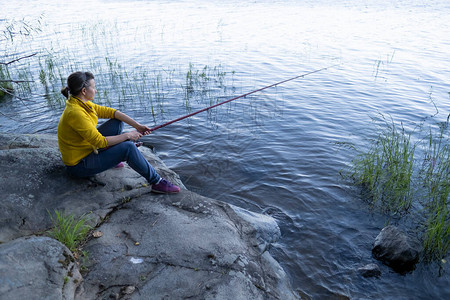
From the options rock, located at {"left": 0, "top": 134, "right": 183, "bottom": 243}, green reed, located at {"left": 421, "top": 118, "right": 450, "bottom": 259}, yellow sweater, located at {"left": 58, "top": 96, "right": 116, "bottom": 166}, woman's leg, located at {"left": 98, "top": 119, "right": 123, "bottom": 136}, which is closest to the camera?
rock, located at {"left": 0, "top": 134, "right": 183, "bottom": 243}

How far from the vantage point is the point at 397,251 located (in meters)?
4.36

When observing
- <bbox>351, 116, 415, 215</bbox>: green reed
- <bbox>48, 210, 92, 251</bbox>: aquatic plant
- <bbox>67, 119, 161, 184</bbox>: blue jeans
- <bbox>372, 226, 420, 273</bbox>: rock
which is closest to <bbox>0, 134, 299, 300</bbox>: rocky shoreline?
<bbox>48, 210, 92, 251</bbox>: aquatic plant

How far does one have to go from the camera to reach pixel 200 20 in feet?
78.0

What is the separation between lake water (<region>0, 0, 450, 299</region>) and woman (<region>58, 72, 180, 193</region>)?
70.5 inches

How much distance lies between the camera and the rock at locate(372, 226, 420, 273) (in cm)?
436

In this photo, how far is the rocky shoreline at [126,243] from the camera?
3.06m

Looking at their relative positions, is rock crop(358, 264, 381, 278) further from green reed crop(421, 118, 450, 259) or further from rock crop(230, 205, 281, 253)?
rock crop(230, 205, 281, 253)

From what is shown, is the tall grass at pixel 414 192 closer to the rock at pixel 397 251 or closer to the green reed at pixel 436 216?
the green reed at pixel 436 216

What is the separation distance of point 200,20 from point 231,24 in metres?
2.72

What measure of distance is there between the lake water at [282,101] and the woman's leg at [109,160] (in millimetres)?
1763

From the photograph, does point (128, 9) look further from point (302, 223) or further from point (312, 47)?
point (302, 223)

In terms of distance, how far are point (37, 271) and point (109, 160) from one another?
6.37 feet

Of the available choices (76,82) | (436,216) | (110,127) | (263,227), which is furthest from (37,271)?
(436,216)

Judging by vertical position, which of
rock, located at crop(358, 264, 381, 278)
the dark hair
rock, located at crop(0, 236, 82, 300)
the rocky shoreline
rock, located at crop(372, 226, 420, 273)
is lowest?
rock, located at crop(358, 264, 381, 278)
